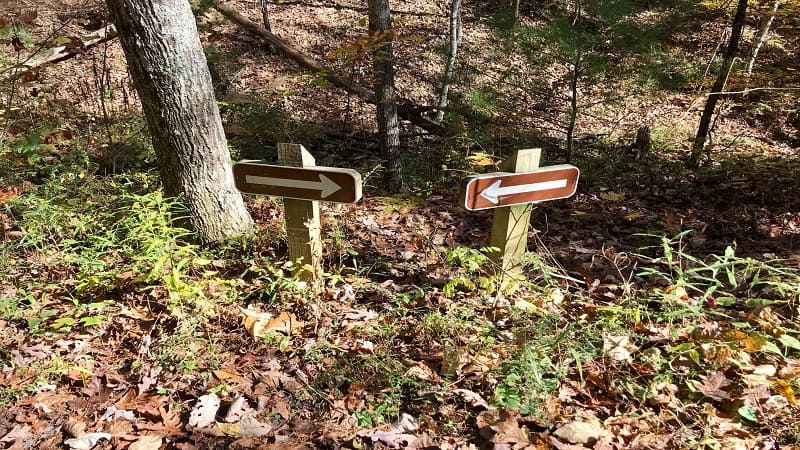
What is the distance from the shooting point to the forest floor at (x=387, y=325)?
2.37m

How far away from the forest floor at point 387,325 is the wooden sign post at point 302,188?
25 centimetres

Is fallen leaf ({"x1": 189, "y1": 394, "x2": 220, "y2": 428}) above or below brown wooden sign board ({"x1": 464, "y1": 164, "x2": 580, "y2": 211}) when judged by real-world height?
below

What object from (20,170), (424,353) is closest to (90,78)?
(20,170)

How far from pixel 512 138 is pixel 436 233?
3973 mm

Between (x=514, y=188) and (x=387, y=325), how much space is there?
130cm

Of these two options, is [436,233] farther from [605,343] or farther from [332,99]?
[332,99]

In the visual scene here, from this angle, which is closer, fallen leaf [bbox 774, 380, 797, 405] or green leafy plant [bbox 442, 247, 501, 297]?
fallen leaf [bbox 774, 380, 797, 405]

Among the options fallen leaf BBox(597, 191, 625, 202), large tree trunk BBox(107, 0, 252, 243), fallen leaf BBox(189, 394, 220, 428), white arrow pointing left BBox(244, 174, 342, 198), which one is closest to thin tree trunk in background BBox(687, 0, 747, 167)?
fallen leaf BBox(597, 191, 625, 202)

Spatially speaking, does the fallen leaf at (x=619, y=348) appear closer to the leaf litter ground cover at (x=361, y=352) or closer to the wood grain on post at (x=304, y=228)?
the leaf litter ground cover at (x=361, y=352)

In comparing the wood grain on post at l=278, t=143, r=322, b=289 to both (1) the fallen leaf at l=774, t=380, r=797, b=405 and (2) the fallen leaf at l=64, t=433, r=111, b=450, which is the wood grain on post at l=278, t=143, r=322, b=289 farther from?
(1) the fallen leaf at l=774, t=380, r=797, b=405

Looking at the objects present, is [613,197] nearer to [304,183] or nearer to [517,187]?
[517,187]

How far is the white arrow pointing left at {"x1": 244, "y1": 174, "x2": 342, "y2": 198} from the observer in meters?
3.03

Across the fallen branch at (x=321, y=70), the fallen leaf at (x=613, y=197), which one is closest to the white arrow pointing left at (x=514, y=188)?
the fallen leaf at (x=613, y=197)

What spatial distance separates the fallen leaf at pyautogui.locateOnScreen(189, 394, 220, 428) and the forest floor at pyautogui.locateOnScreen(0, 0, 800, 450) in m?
0.01
